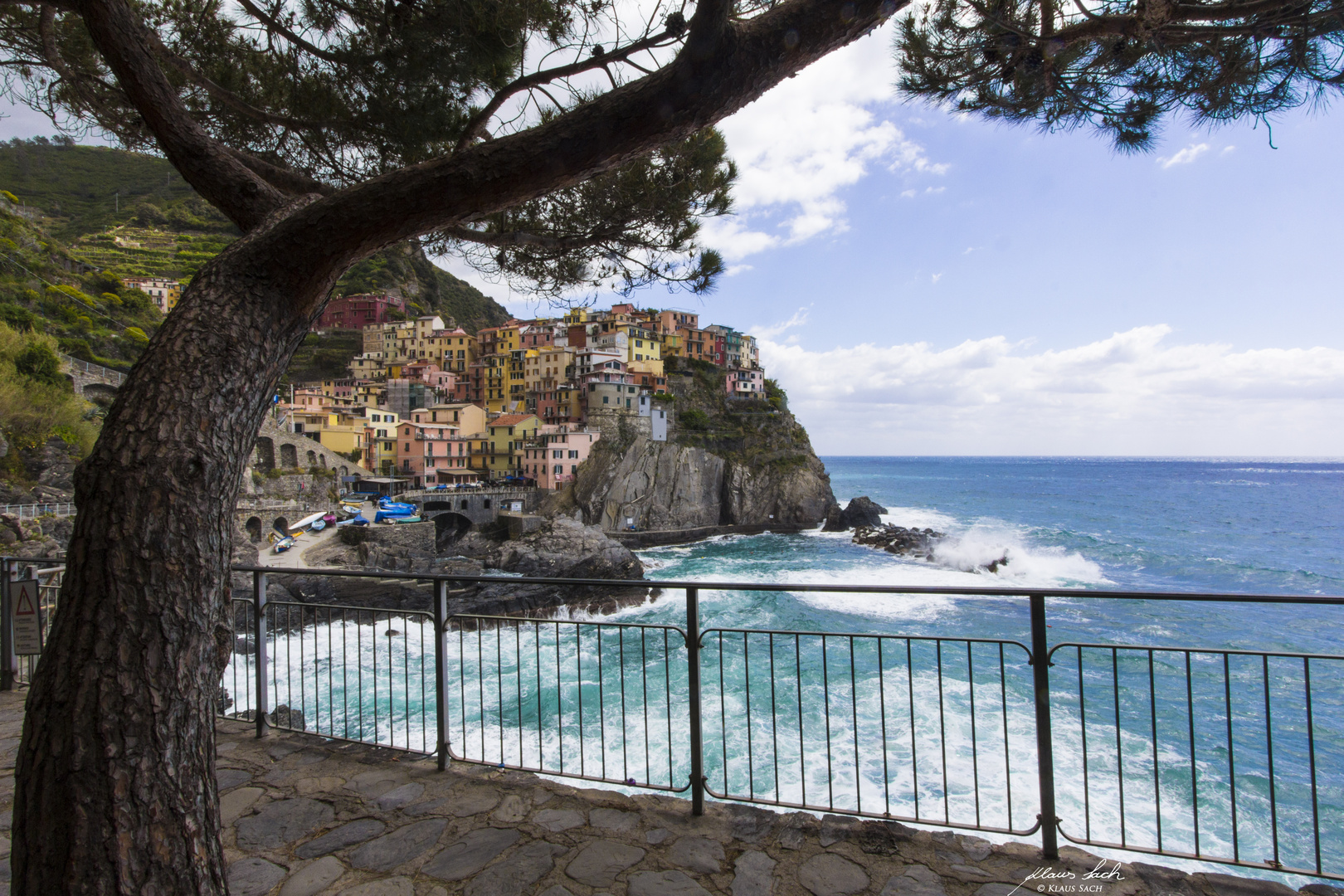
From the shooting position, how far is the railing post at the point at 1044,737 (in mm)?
2479

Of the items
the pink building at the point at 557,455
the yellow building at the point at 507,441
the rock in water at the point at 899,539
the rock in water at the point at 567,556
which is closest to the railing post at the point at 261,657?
the rock in water at the point at 567,556

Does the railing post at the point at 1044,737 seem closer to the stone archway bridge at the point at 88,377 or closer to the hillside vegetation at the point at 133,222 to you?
the stone archway bridge at the point at 88,377

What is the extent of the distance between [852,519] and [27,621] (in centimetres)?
4313

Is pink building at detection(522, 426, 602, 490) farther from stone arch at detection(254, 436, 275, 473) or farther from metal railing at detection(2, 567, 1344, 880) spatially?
metal railing at detection(2, 567, 1344, 880)

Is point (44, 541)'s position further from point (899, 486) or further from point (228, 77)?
point (899, 486)

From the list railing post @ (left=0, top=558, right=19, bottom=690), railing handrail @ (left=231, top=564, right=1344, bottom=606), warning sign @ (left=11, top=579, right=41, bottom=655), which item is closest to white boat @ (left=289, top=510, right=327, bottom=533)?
railing post @ (left=0, top=558, right=19, bottom=690)

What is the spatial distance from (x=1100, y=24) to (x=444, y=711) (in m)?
5.14

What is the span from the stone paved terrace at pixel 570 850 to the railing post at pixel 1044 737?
0.09 metres

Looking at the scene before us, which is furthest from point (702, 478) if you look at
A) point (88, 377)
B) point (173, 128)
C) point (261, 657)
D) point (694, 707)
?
point (173, 128)

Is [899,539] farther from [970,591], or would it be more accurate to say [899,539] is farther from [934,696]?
[970,591]

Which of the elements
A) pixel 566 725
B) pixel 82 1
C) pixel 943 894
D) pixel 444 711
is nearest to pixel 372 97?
pixel 82 1

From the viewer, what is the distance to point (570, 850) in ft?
8.35

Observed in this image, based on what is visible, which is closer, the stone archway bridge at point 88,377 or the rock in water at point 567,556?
the rock in water at point 567,556

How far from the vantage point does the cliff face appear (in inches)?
1615
